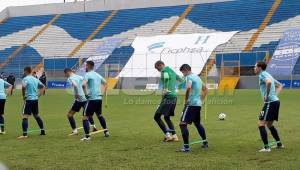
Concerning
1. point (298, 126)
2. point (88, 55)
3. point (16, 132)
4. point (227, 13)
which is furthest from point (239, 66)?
point (16, 132)

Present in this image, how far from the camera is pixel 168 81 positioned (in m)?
12.6

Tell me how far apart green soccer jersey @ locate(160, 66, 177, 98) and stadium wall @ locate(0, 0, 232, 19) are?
4254cm

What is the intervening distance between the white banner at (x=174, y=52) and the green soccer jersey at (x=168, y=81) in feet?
87.1

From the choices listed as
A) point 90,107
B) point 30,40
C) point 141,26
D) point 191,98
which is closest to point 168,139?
point 191,98

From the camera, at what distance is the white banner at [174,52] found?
4019 centimetres

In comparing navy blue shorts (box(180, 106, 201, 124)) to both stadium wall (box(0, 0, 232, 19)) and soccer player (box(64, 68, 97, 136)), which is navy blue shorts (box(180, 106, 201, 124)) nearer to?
soccer player (box(64, 68, 97, 136))

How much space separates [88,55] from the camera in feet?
167

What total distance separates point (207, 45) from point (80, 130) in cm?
2672

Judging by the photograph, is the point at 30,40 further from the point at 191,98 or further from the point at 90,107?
the point at 191,98

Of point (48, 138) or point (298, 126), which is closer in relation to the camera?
point (48, 138)

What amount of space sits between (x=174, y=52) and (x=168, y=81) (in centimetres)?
2883

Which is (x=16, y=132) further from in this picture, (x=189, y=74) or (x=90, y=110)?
(x=189, y=74)

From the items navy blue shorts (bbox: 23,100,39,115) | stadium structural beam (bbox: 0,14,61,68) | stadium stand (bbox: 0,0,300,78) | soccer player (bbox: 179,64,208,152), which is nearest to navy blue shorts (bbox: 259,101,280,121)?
soccer player (bbox: 179,64,208,152)

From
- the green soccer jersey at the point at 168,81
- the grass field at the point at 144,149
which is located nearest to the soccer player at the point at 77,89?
the grass field at the point at 144,149
